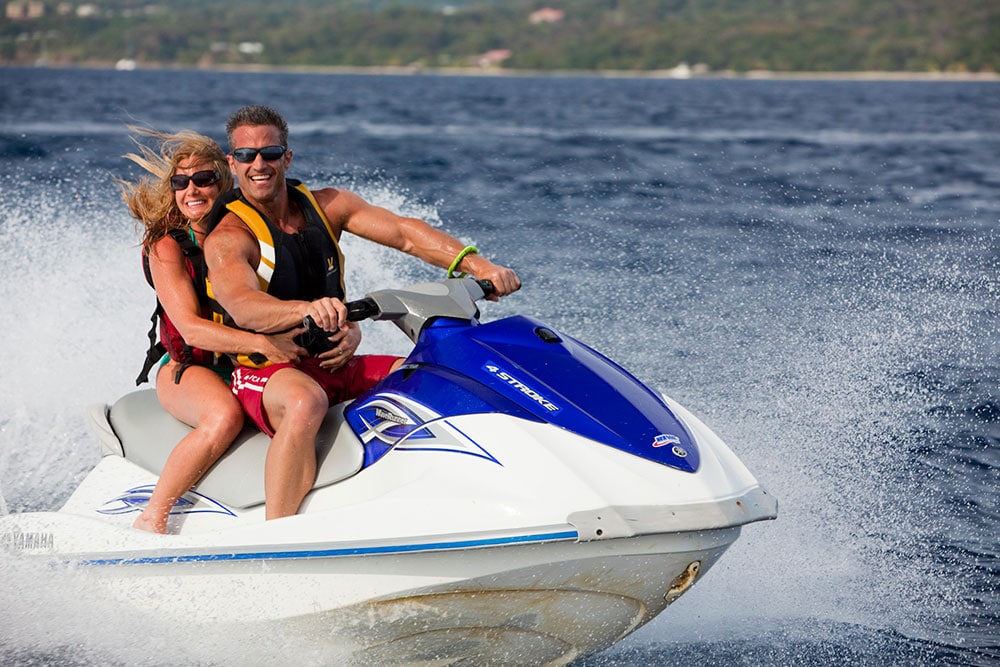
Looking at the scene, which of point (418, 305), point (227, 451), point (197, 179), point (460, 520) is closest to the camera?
point (460, 520)

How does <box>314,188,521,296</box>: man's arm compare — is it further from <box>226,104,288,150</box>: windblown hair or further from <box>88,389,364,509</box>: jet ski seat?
<box>88,389,364,509</box>: jet ski seat

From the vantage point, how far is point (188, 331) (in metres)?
3.81

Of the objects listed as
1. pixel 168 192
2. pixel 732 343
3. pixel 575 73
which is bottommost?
pixel 732 343

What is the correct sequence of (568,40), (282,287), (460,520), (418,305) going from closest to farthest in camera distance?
(460,520)
(418,305)
(282,287)
(568,40)

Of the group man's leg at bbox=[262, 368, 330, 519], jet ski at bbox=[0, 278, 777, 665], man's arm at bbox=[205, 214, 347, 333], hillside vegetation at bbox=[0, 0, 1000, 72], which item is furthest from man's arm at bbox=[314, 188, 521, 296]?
hillside vegetation at bbox=[0, 0, 1000, 72]

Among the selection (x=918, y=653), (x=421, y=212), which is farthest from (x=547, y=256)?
(x=918, y=653)

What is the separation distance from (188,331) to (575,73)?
71.0 m

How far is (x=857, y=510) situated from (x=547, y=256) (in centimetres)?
438

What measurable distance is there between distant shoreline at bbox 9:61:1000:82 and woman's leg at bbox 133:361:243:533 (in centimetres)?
6331

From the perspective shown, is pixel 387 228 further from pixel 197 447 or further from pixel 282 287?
pixel 197 447

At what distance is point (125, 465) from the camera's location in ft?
13.5

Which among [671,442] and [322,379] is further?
[322,379]

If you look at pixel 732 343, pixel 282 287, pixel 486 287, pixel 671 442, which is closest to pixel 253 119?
pixel 282 287

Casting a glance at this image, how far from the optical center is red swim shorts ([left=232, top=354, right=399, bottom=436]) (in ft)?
12.5
